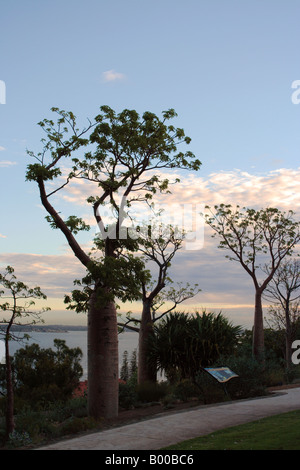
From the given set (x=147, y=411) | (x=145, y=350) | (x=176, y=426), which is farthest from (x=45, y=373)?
(x=176, y=426)

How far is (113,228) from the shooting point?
53.1 feet

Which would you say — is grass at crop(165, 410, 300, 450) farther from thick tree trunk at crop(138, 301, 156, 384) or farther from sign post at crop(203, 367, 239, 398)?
thick tree trunk at crop(138, 301, 156, 384)

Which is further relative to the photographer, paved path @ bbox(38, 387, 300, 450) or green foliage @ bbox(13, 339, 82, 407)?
green foliage @ bbox(13, 339, 82, 407)

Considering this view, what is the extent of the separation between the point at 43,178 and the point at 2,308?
4.23 metres

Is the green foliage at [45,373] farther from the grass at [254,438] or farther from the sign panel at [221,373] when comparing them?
the grass at [254,438]

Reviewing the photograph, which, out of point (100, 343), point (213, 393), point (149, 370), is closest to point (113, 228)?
point (100, 343)

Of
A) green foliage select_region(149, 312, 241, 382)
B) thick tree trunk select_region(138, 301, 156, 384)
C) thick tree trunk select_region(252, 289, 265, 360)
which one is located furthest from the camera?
thick tree trunk select_region(252, 289, 265, 360)

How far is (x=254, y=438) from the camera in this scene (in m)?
8.12

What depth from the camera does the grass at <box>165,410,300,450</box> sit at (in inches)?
298

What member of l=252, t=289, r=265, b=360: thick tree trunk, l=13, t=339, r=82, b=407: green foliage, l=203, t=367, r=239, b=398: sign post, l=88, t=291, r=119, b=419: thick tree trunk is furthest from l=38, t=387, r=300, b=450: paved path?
l=252, t=289, r=265, b=360: thick tree trunk

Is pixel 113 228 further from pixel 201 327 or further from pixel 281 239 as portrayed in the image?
pixel 281 239

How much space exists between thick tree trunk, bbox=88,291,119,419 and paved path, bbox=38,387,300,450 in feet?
10.1

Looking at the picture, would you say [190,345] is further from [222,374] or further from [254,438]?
[254,438]

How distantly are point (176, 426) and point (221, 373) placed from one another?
3.90m
